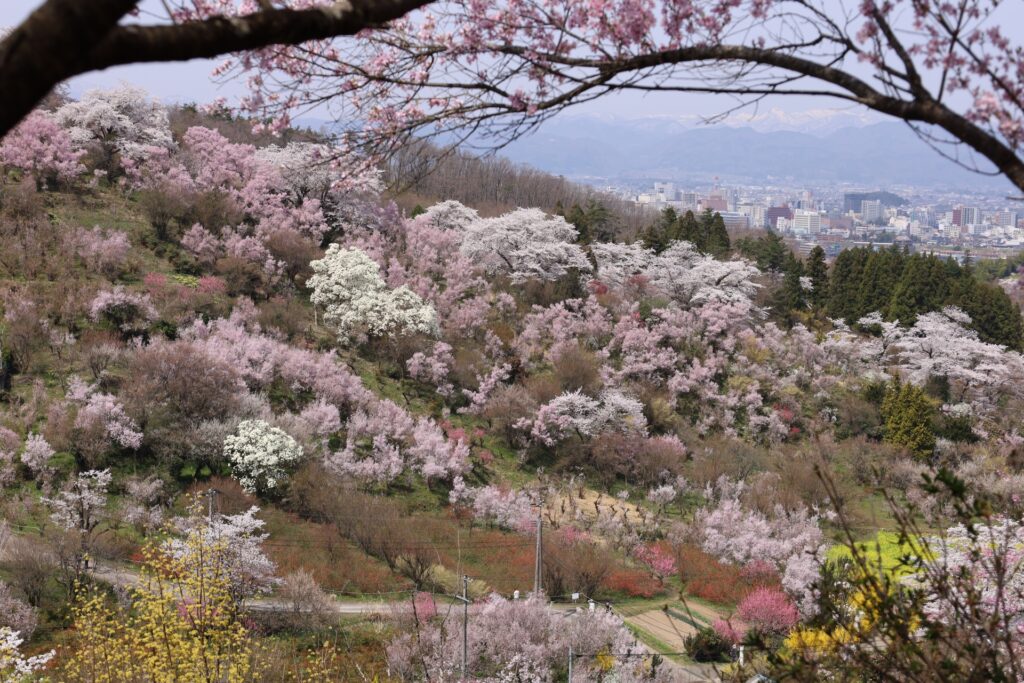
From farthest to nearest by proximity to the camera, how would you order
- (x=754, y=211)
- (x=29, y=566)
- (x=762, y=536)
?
(x=754, y=211) → (x=762, y=536) → (x=29, y=566)

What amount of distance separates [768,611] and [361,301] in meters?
11.5

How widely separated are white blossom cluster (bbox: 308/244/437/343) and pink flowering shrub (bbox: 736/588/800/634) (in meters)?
10.1

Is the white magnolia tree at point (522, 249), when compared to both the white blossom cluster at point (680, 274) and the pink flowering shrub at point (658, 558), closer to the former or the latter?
the white blossom cluster at point (680, 274)

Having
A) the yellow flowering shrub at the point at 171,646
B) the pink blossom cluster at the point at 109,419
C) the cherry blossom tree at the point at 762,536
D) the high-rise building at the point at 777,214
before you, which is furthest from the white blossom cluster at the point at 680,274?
the high-rise building at the point at 777,214

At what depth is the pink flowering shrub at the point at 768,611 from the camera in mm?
11288

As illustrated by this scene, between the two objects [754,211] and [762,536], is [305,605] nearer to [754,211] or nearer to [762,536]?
[762,536]

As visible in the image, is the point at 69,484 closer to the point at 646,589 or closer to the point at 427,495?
the point at 427,495

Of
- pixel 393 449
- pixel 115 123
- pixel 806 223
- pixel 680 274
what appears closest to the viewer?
pixel 393 449

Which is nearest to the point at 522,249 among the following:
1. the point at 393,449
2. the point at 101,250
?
the point at 393,449

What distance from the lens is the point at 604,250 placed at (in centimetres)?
2619

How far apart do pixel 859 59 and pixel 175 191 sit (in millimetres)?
20088

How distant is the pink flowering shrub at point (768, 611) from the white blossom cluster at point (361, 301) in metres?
10.1

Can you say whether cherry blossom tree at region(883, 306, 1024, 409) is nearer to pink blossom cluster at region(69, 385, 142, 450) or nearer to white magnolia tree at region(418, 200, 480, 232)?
white magnolia tree at region(418, 200, 480, 232)

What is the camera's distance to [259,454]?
13.2 meters
